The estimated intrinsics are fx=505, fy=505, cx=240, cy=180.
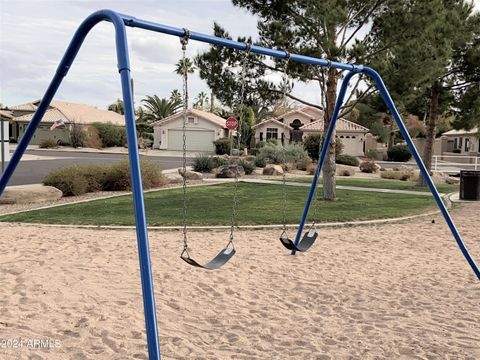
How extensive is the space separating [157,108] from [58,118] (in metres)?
13.2

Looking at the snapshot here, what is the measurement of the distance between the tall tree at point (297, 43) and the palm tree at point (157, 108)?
50.5 metres

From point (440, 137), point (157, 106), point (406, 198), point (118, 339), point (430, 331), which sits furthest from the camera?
point (157, 106)

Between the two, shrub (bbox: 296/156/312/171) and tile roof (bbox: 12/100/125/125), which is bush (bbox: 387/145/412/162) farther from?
tile roof (bbox: 12/100/125/125)

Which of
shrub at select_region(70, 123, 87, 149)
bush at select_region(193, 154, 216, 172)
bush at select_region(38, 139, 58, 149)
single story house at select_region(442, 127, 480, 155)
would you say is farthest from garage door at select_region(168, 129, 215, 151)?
bush at select_region(193, 154, 216, 172)

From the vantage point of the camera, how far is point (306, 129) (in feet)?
153

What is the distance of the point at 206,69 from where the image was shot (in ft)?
40.7

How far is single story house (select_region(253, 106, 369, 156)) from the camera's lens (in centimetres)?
4562

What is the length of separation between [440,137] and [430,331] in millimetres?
48274

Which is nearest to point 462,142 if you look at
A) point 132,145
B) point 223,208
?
point 223,208

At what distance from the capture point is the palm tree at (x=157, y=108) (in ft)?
205

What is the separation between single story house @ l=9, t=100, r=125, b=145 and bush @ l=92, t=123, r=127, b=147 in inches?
112

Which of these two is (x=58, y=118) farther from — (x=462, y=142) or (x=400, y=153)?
(x=462, y=142)

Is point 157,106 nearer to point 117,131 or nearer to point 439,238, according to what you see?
point 117,131

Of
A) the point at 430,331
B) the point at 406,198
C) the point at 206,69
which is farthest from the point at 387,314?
the point at 406,198
